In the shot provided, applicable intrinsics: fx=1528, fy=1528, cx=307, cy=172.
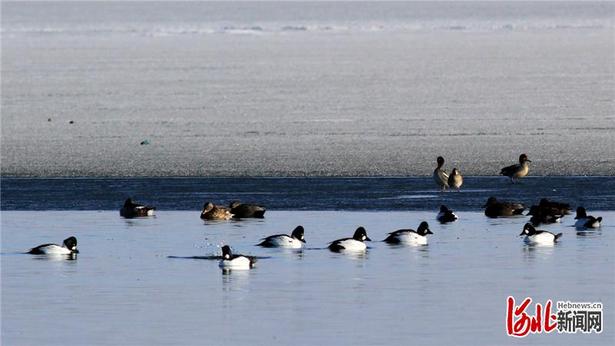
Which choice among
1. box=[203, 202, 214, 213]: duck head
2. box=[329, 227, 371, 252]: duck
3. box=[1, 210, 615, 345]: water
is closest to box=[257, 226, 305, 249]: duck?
box=[1, 210, 615, 345]: water

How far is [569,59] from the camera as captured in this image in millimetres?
45750

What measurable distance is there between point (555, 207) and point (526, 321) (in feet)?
18.8

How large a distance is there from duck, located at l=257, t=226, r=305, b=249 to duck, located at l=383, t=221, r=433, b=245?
2.88 ft

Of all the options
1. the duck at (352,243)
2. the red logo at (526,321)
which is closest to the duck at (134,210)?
the duck at (352,243)

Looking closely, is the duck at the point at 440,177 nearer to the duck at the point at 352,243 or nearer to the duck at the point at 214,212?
the duck at the point at 214,212

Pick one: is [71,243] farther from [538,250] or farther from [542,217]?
[542,217]

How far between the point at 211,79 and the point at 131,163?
17258mm

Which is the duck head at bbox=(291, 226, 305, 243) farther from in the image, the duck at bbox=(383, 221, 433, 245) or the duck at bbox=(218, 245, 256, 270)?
the duck at bbox=(218, 245, 256, 270)

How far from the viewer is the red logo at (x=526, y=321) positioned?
10.7 metres

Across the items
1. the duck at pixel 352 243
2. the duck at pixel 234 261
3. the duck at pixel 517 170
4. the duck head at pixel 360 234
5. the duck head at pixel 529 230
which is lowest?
the duck at pixel 234 261

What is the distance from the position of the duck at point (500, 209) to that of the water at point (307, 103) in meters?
3.73

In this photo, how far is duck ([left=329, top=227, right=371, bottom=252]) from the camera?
14.3m

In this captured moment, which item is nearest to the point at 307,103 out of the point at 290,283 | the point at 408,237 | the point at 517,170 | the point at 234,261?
the point at 517,170

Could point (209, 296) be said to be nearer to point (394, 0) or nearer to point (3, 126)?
point (3, 126)
